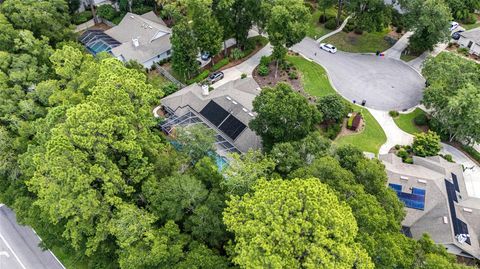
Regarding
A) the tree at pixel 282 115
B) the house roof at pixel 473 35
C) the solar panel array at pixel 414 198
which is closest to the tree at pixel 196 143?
the tree at pixel 282 115

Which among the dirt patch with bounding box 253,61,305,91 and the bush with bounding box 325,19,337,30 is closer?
the dirt patch with bounding box 253,61,305,91

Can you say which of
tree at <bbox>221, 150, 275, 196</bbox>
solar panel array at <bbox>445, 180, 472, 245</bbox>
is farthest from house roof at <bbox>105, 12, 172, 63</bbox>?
solar panel array at <bbox>445, 180, 472, 245</bbox>

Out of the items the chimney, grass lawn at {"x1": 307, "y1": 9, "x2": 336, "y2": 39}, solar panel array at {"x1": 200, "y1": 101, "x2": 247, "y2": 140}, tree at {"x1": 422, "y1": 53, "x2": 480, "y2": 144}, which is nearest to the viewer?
tree at {"x1": 422, "y1": 53, "x2": 480, "y2": 144}

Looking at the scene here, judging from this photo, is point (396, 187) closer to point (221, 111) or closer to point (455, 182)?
point (455, 182)

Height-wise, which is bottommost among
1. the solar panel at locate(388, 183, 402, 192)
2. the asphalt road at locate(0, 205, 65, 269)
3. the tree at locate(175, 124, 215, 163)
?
the asphalt road at locate(0, 205, 65, 269)

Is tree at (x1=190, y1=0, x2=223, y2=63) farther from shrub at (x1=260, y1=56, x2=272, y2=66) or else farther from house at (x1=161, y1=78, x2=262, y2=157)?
shrub at (x1=260, y1=56, x2=272, y2=66)

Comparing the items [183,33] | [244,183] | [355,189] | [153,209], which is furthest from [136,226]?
[183,33]

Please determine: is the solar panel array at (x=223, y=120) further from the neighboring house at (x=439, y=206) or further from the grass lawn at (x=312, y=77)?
the neighboring house at (x=439, y=206)
